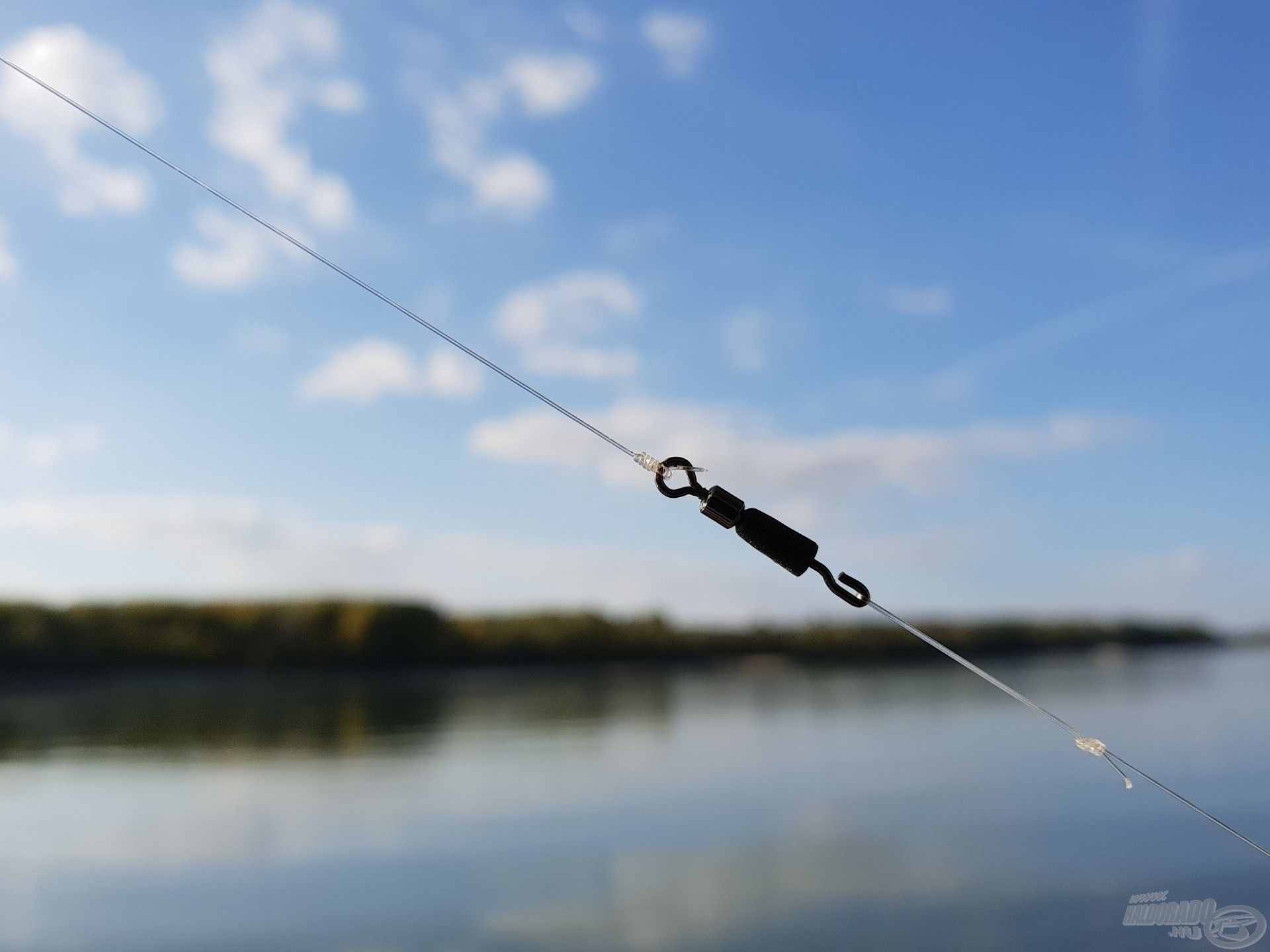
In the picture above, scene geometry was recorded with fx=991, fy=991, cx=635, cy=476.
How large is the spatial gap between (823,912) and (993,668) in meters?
22.7

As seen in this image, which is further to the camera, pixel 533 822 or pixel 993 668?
pixel 993 668

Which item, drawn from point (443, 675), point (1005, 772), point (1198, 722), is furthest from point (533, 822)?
point (443, 675)

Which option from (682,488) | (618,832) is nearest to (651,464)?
(682,488)

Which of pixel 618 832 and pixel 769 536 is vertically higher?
pixel 769 536

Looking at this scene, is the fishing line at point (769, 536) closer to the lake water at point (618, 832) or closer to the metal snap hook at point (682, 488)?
the metal snap hook at point (682, 488)

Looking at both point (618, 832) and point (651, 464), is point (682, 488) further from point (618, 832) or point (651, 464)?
point (618, 832)

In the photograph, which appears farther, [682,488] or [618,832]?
[618,832]

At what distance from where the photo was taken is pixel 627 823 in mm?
6738

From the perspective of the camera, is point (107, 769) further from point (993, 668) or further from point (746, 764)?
point (993, 668)

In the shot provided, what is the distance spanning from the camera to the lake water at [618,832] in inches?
187

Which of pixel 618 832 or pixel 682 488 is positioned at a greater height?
pixel 682 488

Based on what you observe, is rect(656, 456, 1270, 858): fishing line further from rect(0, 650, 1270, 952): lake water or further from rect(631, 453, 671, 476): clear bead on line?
rect(0, 650, 1270, 952): lake water

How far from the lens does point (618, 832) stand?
648 cm

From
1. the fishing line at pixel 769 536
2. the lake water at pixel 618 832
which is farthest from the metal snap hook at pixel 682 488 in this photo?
the lake water at pixel 618 832
